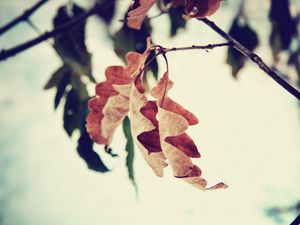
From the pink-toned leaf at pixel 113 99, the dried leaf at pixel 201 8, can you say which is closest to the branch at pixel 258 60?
the dried leaf at pixel 201 8

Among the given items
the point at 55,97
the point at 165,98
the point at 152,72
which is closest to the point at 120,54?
the point at 152,72

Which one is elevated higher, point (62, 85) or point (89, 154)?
point (62, 85)

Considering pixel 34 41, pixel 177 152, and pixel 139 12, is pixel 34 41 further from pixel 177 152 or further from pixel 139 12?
pixel 177 152

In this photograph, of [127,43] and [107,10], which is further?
[107,10]

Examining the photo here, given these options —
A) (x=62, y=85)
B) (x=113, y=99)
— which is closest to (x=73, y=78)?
(x=62, y=85)

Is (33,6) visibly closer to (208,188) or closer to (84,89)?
(84,89)

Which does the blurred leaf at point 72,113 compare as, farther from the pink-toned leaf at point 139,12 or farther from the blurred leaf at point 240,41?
the blurred leaf at point 240,41

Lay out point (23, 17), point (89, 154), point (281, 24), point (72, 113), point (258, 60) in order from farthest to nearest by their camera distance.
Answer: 1. point (281, 24)
2. point (23, 17)
3. point (72, 113)
4. point (89, 154)
5. point (258, 60)
